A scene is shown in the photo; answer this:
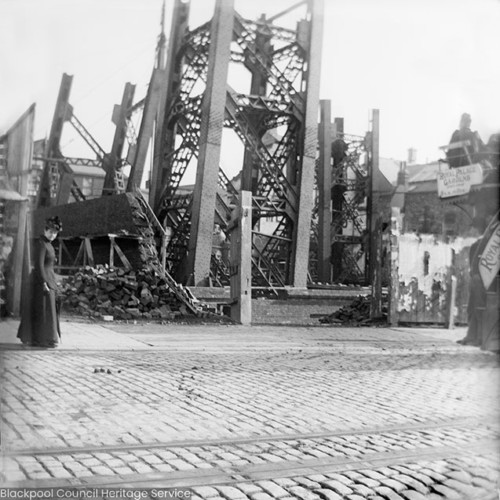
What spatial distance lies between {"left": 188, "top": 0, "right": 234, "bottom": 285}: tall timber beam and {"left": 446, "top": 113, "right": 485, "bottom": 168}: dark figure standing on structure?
8.66 meters

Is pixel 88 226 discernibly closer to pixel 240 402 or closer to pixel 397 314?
pixel 240 402

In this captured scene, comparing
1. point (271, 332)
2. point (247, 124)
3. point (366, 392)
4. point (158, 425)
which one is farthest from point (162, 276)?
point (158, 425)

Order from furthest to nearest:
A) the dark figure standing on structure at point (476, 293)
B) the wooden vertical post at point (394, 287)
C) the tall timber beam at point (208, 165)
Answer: the tall timber beam at point (208, 165) < the wooden vertical post at point (394, 287) < the dark figure standing on structure at point (476, 293)

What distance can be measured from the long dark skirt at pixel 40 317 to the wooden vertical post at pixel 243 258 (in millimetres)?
5469

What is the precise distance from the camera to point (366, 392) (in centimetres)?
464

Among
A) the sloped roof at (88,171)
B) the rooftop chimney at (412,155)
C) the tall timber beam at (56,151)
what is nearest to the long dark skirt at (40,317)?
the tall timber beam at (56,151)

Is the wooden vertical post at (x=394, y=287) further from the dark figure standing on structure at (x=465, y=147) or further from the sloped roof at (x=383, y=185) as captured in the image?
the dark figure standing on structure at (x=465, y=147)

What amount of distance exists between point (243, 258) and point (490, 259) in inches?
317

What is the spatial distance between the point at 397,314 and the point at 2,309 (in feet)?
31.5

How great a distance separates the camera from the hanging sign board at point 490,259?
2.58 metres

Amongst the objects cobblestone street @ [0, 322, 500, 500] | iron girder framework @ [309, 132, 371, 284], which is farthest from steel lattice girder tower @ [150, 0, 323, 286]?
cobblestone street @ [0, 322, 500, 500]

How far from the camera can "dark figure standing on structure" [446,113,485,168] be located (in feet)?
8.43

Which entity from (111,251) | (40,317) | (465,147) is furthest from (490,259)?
(111,251)

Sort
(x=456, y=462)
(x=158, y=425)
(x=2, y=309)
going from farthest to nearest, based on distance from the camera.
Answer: (x=158, y=425) → (x=456, y=462) → (x=2, y=309)
